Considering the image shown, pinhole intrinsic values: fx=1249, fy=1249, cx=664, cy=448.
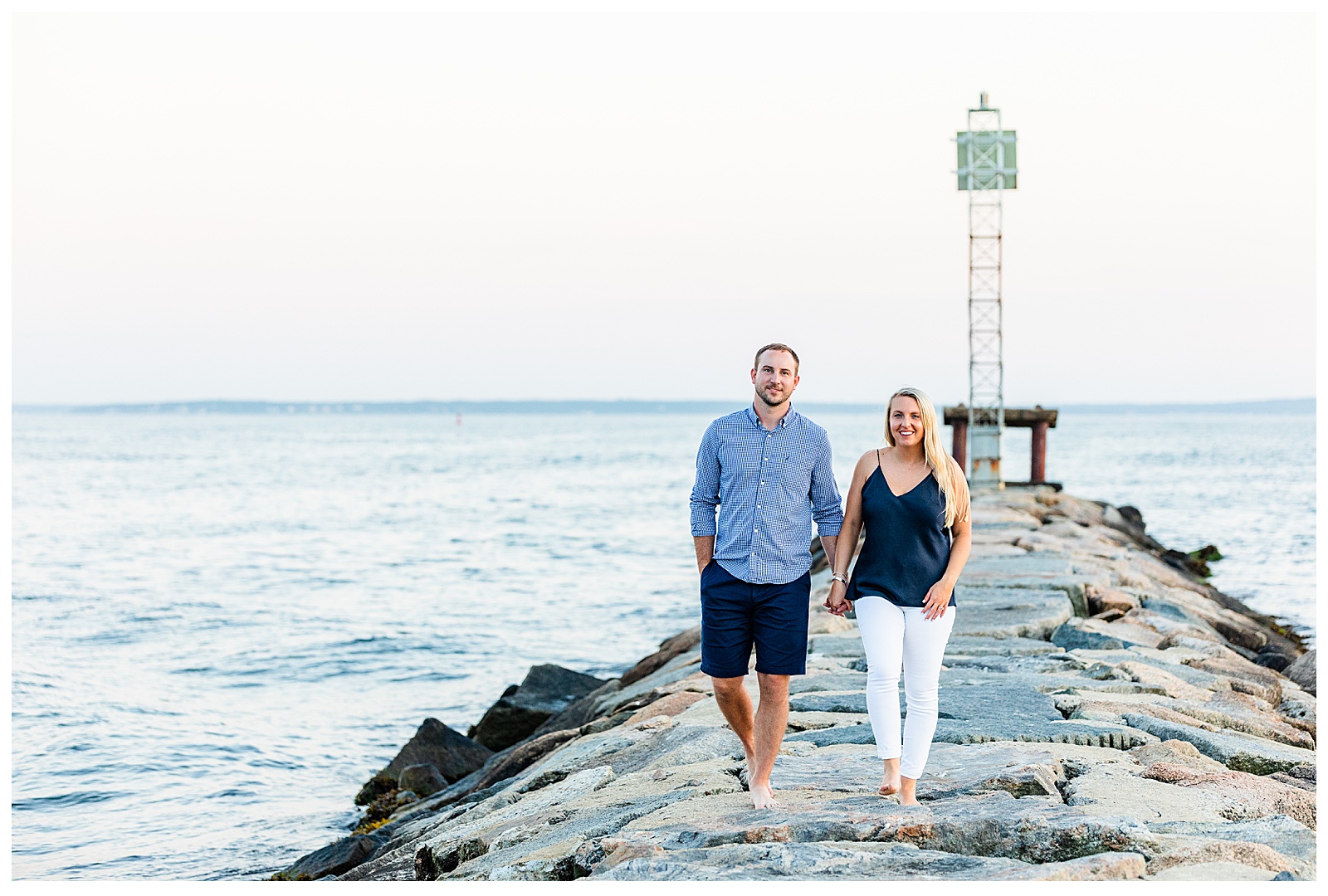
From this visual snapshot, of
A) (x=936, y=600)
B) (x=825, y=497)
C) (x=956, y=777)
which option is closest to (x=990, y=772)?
(x=956, y=777)

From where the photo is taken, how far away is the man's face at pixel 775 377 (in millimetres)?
4914

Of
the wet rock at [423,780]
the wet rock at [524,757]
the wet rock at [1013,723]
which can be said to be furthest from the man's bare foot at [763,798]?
the wet rock at [423,780]

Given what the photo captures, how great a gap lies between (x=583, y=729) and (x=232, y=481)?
47739mm

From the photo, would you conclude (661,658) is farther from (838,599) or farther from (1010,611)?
(838,599)

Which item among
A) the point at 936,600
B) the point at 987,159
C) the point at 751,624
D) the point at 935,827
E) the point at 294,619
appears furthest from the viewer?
the point at 987,159

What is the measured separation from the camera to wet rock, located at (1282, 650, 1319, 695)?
9.25 meters

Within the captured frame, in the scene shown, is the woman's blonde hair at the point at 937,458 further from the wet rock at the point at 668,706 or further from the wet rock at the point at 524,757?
the wet rock at the point at 524,757

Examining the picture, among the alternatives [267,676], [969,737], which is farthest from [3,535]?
[267,676]

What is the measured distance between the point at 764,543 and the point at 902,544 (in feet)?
1.76

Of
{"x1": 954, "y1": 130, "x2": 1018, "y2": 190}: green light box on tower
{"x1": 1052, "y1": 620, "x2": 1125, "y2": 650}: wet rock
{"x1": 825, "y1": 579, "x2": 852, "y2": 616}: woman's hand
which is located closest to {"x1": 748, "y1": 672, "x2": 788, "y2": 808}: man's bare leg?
{"x1": 825, "y1": 579, "x2": 852, "y2": 616}: woman's hand

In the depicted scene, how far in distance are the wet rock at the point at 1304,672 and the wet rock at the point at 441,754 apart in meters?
6.41

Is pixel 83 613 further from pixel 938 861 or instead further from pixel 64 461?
pixel 64 461

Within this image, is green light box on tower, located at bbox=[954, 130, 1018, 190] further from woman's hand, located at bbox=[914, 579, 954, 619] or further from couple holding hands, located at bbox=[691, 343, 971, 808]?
woman's hand, located at bbox=[914, 579, 954, 619]

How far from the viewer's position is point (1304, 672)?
31.0ft
